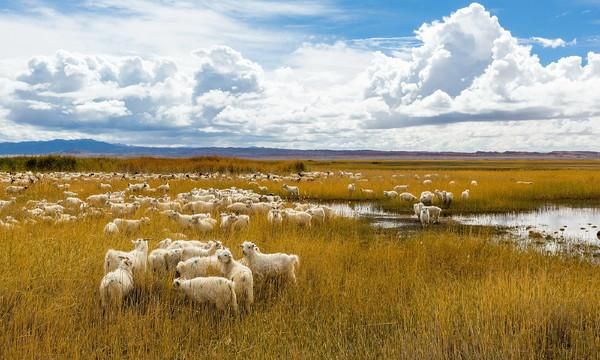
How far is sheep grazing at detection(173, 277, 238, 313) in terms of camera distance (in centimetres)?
780

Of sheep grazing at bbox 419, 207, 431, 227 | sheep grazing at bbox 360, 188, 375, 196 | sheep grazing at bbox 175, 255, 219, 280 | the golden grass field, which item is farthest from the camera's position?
sheep grazing at bbox 360, 188, 375, 196

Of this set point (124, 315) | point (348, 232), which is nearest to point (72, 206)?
point (348, 232)

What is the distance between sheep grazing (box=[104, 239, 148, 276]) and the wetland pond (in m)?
10.9

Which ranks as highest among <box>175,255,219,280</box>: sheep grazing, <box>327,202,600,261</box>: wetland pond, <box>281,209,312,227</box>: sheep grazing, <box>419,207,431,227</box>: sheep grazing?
<box>175,255,219,280</box>: sheep grazing

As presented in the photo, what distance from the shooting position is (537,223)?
21.1 metres

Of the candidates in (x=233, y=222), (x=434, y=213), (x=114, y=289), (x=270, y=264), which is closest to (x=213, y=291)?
(x=114, y=289)

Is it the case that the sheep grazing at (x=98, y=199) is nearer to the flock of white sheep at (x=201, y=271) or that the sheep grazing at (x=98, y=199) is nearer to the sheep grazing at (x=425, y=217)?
the flock of white sheep at (x=201, y=271)

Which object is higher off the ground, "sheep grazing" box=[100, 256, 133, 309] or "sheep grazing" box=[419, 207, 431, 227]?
"sheep grazing" box=[100, 256, 133, 309]

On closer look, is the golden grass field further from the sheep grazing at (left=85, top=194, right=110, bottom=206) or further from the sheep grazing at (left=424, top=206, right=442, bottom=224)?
the sheep grazing at (left=85, top=194, right=110, bottom=206)

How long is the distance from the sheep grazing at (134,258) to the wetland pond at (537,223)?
35.7ft

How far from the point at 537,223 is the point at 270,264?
50.6ft

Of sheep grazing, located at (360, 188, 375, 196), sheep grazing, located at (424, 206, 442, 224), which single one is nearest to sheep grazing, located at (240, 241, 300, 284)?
sheep grazing, located at (424, 206, 442, 224)

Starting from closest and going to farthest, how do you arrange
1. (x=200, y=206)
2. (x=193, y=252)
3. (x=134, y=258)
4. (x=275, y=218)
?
1. (x=134, y=258)
2. (x=193, y=252)
3. (x=275, y=218)
4. (x=200, y=206)

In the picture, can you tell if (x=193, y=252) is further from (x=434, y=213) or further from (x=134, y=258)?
(x=434, y=213)
